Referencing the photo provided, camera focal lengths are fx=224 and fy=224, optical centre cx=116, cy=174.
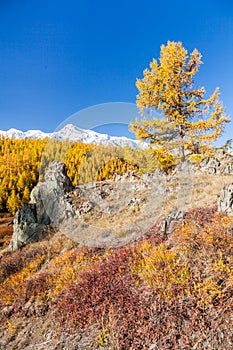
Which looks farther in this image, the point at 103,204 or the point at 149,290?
the point at 103,204

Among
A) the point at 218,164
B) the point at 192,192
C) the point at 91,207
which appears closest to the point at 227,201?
the point at 192,192

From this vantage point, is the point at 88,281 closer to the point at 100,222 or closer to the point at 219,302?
the point at 219,302

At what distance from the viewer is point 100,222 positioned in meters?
13.7

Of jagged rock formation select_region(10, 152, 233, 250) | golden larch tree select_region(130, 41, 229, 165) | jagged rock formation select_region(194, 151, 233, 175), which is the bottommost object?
jagged rock formation select_region(10, 152, 233, 250)

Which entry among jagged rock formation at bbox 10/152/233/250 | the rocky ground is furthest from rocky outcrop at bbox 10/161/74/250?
the rocky ground

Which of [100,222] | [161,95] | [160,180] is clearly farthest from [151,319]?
[161,95]

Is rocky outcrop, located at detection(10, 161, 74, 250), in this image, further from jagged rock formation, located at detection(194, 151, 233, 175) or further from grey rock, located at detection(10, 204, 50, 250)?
jagged rock formation, located at detection(194, 151, 233, 175)

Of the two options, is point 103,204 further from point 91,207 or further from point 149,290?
point 149,290

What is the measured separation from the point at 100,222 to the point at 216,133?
10.6 metres

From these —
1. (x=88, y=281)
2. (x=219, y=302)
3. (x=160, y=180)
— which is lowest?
(x=88, y=281)

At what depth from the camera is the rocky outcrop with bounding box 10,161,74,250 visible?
51.0 ft

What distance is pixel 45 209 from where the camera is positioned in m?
17.6

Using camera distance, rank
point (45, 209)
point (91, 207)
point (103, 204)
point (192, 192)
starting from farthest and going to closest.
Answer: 1. point (45, 209)
2. point (103, 204)
3. point (91, 207)
4. point (192, 192)

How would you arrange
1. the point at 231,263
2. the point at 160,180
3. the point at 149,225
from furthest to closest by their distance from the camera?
the point at 160,180 < the point at 149,225 < the point at 231,263
